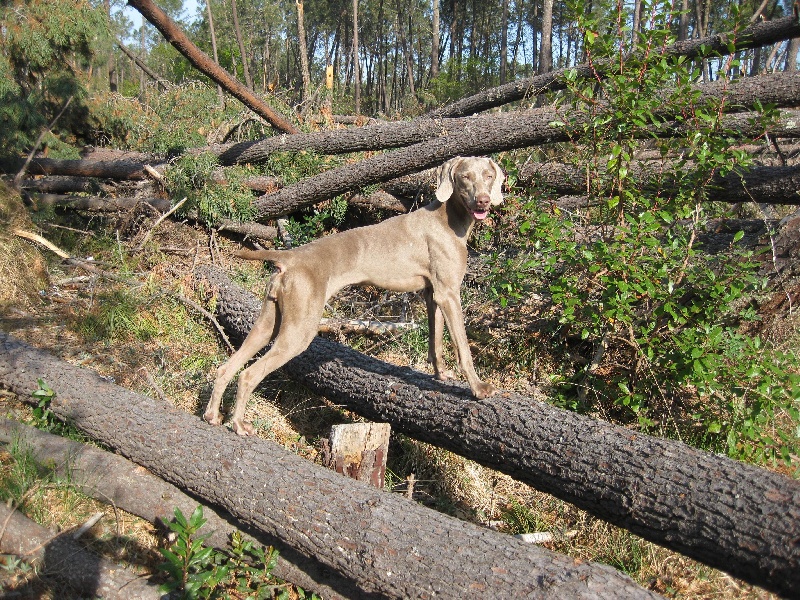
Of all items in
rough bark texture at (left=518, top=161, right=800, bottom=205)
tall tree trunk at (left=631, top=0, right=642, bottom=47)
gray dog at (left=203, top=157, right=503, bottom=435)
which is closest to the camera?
gray dog at (left=203, top=157, right=503, bottom=435)

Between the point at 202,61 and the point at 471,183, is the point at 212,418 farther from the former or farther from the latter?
the point at 202,61

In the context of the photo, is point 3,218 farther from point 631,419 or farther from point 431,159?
point 631,419

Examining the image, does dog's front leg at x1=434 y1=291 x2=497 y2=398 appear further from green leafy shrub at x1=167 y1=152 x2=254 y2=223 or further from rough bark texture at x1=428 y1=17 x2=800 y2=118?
green leafy shrub at x1=167 y1=152 x2=254 y2=223

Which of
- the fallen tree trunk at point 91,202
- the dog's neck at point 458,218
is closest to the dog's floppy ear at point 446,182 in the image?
the dog's neck at point 458,218

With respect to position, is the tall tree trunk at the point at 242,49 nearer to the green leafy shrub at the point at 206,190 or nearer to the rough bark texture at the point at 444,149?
the green leafy shrub at the point at 206,190

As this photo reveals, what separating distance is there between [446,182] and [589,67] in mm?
2523

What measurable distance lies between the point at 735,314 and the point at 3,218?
7780 mm

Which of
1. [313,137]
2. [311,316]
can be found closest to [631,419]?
[311,316]

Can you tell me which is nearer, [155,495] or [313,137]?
[155,495]

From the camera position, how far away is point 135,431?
13.9 ft

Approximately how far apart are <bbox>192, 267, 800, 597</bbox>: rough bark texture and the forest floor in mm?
657

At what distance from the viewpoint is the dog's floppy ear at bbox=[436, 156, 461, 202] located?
4.63 metres

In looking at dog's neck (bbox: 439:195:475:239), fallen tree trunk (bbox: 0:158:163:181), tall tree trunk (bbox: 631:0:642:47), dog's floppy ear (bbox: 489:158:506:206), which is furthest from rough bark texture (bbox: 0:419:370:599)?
fallen tree trunk (bbox: 0:158:163:181)

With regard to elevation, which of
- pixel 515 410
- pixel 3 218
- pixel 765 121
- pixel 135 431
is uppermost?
pixel 765 121
